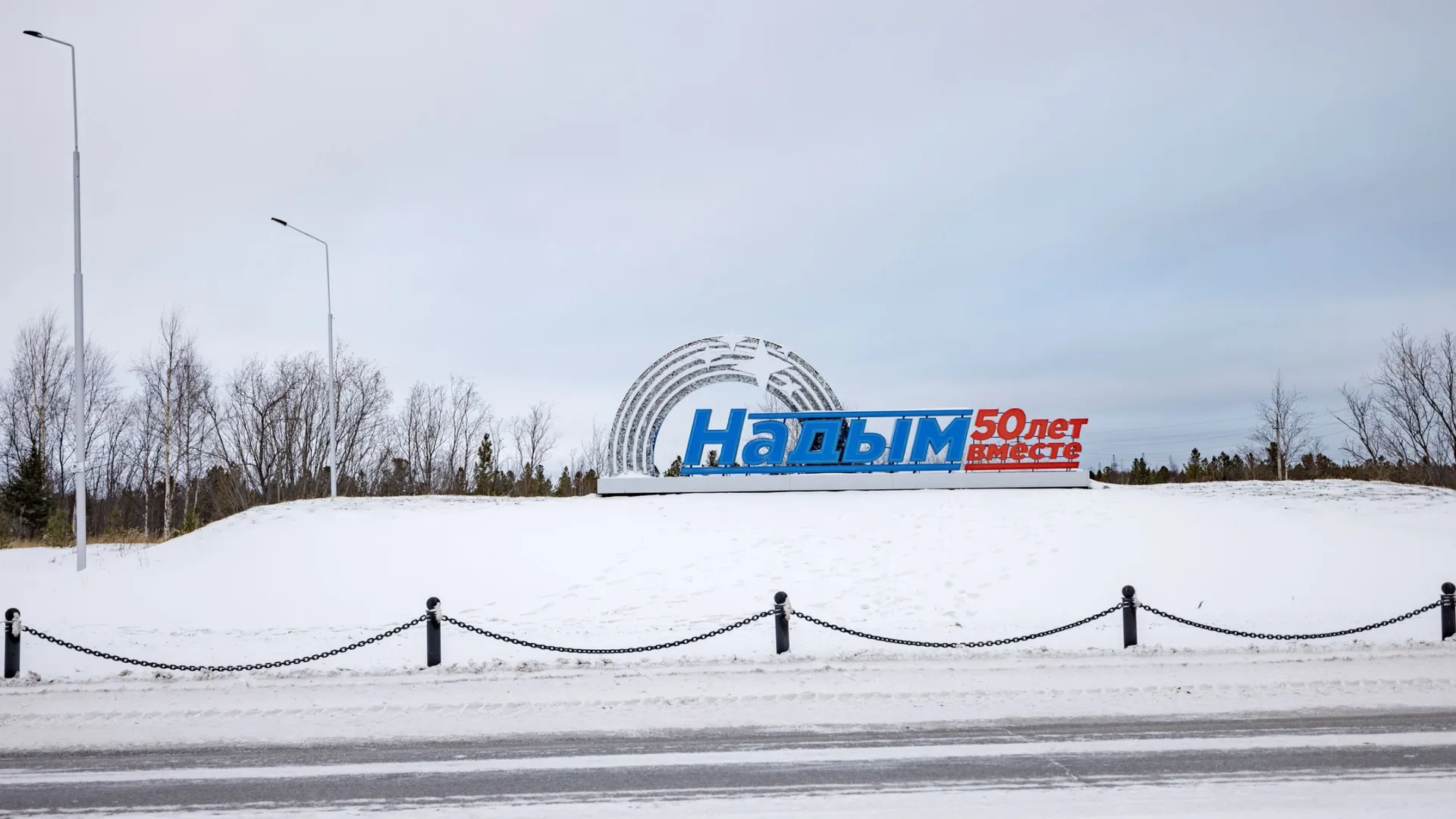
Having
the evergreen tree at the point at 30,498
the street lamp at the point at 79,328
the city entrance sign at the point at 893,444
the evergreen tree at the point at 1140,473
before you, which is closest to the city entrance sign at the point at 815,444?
the city entrance sign at the point at 893,444

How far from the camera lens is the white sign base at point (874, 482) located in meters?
27.3

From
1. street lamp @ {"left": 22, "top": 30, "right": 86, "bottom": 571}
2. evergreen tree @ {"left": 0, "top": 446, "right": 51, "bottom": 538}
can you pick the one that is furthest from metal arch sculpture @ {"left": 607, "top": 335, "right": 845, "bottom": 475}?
evergreen tree @ {"left": 0, "top": 446, "right": 51, "bottom": 538}

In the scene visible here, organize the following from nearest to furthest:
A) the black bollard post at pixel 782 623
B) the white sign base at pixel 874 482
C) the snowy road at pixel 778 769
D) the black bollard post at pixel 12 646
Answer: the snowy road at pixel 778 769, the black bollard post at pixel 12 646, the black bollard post at pixel 782 623, the white sign base at pixel 874 482

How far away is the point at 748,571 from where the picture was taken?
1994 centimetres

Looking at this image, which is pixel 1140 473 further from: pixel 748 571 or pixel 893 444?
pixel 748 571

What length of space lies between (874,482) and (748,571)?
8655mm

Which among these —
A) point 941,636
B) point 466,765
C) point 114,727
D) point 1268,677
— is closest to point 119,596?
point 114,727

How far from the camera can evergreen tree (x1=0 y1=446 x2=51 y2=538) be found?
44188 millimetres

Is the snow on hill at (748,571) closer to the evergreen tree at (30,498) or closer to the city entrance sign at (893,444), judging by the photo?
the city entrance sign at (893,444)

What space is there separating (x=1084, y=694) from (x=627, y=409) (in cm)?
2013

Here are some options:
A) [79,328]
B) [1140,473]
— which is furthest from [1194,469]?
[79,328]

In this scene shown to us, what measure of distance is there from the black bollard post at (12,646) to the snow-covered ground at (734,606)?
38 cm

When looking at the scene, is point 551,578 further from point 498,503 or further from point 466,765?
point 466,765

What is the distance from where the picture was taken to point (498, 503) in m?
27.8
